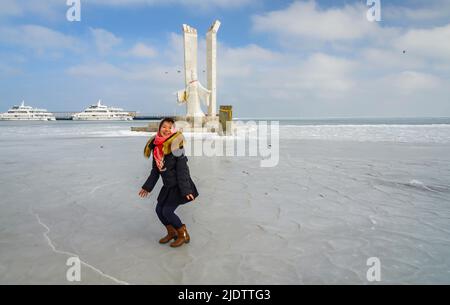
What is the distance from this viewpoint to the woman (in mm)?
2639

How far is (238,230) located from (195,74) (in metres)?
20.1

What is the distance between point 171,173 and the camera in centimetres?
269

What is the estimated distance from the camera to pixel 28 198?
4.31 metres

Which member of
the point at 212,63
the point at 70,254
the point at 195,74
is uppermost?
the point at 212,63

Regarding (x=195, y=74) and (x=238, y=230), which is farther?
(x=195, y=74)

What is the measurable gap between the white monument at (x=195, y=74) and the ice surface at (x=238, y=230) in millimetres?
16825

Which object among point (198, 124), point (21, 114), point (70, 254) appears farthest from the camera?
point (21, 114)

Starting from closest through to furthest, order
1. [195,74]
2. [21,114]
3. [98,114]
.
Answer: [195,74] < [21,114] < [98,114]

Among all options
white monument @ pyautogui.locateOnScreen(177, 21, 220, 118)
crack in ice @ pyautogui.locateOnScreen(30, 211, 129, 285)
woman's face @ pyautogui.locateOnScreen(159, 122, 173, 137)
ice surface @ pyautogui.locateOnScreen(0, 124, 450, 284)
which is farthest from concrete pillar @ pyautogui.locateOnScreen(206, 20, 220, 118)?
woman's face @ pyautogui.locateOnScreen(159, 122, 173, 137)

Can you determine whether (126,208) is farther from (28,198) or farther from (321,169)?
(321,169)

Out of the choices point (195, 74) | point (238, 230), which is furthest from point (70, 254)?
point (195, 74)

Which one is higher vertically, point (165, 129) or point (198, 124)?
point (198, 124)

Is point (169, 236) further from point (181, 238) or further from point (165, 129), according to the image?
point (165, 129)

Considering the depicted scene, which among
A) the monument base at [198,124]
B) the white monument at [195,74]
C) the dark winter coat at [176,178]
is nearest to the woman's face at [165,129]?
the dark winter coat at [176,178]
